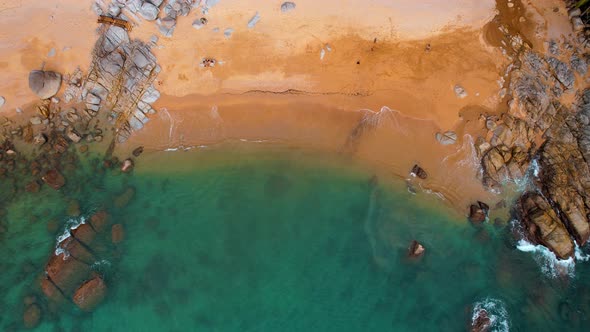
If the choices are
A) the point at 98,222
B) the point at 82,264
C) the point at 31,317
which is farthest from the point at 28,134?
the point at 31,317

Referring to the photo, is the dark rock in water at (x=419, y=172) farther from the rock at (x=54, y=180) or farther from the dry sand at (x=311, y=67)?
the rock at (x=54, y=180)

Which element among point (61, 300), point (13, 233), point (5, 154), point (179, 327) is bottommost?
point (179, 327)

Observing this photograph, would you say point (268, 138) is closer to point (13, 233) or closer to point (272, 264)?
point (272, 264)

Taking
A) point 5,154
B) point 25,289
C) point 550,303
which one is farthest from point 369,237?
point 5,154

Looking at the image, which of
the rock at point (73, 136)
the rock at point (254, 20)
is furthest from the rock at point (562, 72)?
the rock at point (73, 136)

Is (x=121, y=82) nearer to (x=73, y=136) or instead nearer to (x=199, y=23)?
(x=73, y=136)

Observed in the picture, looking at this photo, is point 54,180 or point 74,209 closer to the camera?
point 74,209
